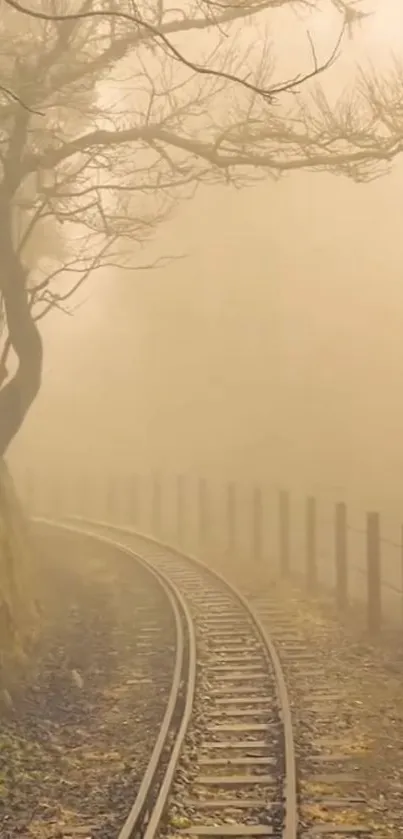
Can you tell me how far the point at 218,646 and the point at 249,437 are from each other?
32.1m

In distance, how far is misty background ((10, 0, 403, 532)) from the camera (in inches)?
1785

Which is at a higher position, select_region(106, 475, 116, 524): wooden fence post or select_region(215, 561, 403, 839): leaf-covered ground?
select_region(106, 475, 116, 524): wooden fence post

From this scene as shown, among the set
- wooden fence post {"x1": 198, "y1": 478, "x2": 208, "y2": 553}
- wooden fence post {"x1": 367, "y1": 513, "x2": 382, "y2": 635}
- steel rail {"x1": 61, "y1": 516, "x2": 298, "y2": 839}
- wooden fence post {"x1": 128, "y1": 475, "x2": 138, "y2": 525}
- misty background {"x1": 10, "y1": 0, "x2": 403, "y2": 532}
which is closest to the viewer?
steel rail {"x1": 61, "y1": 516, "x2": 298, "y2": 839}

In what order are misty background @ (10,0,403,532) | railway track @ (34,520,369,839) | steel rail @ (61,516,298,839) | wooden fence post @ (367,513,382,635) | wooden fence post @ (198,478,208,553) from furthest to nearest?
1. misty background @ (10,0,403,532)
2. wooden fence post @ (198,478,208,553)
3. wooden fence post @ (367,513,382,635)
4. railway track @ (34,520,369,839)
5. steel rail @ (61,516,298,839)

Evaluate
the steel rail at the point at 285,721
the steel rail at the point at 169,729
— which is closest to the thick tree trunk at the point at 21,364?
the steel rail at the point at 169,729

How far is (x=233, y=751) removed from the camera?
9.12m

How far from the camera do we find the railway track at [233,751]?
24.5 feet

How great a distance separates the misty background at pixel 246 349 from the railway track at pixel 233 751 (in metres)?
27.4

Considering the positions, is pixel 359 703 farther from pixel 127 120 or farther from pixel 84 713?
pixel 127 120

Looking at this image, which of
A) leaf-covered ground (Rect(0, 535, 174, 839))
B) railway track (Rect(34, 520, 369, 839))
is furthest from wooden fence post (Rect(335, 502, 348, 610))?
leaf-covered ground (Rect(0, 535, 174, 839))

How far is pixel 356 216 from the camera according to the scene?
5894cm

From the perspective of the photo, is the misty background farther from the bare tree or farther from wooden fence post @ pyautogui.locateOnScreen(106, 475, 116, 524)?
the bare tree

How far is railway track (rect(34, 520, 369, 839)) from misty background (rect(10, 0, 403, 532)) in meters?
27.4

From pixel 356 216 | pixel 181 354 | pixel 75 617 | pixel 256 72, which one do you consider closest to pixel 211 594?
pixel 75 617
